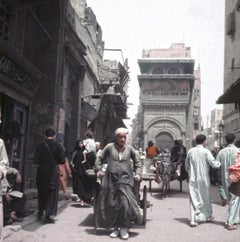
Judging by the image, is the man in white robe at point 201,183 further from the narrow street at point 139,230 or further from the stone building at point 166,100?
the stone building at point 166,100

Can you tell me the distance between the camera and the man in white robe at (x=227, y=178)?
6.54m

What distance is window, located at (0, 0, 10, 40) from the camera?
8992mm

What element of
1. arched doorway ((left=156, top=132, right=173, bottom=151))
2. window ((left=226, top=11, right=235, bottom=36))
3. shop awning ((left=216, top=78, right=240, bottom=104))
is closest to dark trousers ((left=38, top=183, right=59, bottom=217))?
shop awning ((left=216, top=78, right=240, bottom=104))

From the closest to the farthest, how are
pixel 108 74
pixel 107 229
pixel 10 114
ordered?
pixel 107 229, pixel 10 114, pixel 108 74

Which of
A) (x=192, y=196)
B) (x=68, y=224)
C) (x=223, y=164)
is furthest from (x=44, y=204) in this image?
(x=223, y=164)

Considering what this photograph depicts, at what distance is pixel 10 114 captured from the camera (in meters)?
8.40

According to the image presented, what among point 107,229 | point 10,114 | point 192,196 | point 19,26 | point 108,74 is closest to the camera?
point 107,229

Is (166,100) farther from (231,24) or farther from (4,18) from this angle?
(4,18)

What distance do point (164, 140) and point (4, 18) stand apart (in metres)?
42.1

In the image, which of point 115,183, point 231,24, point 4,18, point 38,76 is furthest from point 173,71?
point 115,183

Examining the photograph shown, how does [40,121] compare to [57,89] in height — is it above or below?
below

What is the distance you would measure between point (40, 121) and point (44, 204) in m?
5.32

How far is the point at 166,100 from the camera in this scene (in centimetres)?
5125

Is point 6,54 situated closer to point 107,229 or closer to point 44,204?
point 44,204
